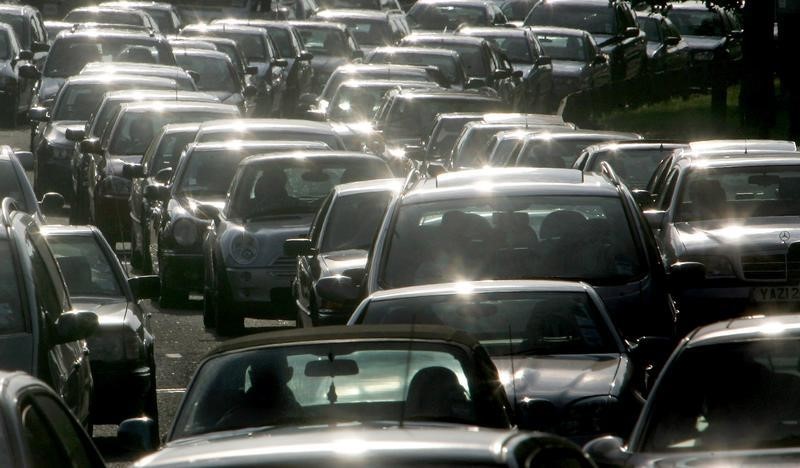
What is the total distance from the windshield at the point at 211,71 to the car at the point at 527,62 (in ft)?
15.5

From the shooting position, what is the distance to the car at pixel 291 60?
39875 millimetres

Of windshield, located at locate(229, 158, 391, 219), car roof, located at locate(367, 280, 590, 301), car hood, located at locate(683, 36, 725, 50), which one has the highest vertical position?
car roof, located at locate(367, 280, 590, 301)

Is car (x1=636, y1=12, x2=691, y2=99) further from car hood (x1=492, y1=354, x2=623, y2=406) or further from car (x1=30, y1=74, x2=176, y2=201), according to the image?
car hood (x1=492, y1=354, x2=623, y2=406)

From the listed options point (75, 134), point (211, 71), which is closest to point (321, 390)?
point (75, 134)

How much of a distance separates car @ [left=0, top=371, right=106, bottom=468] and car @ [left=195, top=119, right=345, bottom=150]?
14.4 meters

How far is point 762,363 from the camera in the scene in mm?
7520

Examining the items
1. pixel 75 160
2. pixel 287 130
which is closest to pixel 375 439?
pixel 287 130

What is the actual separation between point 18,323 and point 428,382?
2331mm

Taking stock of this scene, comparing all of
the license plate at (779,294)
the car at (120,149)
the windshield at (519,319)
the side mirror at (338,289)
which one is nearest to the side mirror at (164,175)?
the car at (120,149)

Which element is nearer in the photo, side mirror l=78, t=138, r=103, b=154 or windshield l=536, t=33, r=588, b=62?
side mirror l=78, t=138, r=103, b=154

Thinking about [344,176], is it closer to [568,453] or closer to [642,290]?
[642,290]

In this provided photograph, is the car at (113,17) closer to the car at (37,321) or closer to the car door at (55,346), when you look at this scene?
the car door at (55,346)

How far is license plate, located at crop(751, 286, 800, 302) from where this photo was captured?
49.4 ft

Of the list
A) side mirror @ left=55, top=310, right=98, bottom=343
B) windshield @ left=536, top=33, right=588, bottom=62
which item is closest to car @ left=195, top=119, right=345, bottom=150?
side mirror @ left=55, top=310, right=98, bottom=343
